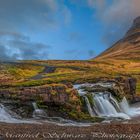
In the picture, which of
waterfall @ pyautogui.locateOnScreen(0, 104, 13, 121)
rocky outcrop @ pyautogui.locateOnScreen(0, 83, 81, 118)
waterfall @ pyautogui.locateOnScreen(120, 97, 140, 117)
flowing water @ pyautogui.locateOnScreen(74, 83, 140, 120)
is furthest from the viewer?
waterfall @ pyautogui.locateOnScreen(120, 97, 140, 117)

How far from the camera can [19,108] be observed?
80.4m

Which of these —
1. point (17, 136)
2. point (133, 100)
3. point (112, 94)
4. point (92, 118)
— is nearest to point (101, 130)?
point (17, 136)

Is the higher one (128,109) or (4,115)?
(4,115)

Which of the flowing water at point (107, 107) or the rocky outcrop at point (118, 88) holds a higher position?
the rocky outcrop at point (118, 88)

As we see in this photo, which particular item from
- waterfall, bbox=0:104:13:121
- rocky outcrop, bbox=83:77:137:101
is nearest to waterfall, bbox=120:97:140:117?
rocky outcrop, bbox=83:77:137:101

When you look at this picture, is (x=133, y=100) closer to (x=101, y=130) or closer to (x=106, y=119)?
(x=106, y=119)

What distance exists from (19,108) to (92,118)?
16.6 metres

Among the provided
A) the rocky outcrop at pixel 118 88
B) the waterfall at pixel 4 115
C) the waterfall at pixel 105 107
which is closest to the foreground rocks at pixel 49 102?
the waterfall at pixel 4 115

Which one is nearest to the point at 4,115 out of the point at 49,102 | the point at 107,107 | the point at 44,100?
the point at 44,100

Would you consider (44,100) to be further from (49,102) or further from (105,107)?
(105,107)

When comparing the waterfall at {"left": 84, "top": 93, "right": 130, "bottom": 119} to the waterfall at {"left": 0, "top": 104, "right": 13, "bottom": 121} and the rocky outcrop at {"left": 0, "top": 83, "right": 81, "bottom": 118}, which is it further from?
the waterfall at {"left": 0, "top": 104, "right": 13, "bottom": 121}

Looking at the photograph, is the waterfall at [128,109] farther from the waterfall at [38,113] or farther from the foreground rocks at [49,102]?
the waterfall at [38,113]

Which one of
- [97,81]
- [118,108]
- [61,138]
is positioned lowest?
[61,138]

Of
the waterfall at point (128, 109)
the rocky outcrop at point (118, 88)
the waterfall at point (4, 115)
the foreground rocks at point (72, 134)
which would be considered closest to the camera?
the foreground rocks at point (72, 134)
